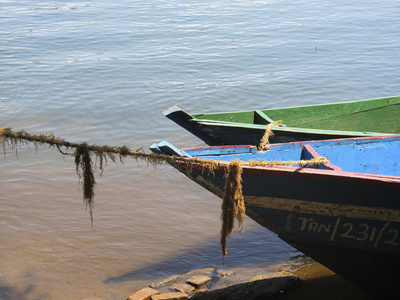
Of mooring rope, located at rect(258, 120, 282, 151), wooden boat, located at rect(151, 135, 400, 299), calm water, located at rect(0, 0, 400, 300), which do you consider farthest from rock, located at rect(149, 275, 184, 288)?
mooring rope, located at rect(258, 120, 282, 151)

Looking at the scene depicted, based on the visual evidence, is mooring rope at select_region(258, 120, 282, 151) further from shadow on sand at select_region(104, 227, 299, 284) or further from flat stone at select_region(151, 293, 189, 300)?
flat stone at select_region(151, 293, 189, 300)

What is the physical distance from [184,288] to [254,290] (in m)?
0.60

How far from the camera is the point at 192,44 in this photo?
13156mm

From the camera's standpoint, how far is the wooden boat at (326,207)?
142 inches

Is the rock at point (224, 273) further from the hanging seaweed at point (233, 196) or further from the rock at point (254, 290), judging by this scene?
the hanging seaweed at point (233, 196)

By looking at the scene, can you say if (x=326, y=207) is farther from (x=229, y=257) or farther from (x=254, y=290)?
(x=229, y=257)

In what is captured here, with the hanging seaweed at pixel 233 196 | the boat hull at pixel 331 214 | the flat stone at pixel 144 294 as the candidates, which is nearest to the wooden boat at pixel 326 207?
the boat hull at pixel 331 214

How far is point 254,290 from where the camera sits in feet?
13.9

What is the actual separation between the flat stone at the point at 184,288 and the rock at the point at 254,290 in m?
0.10

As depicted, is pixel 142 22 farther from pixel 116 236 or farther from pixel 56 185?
pixel 116 236

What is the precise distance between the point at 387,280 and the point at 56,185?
13.6ft

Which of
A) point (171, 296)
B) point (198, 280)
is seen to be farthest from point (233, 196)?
point (198, 280)

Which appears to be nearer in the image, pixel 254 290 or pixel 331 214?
pixel 331 214

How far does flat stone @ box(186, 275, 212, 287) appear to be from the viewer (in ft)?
Answer: 14.3
